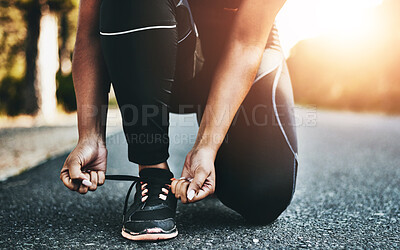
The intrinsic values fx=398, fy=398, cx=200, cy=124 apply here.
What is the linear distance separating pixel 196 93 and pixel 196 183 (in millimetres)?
544

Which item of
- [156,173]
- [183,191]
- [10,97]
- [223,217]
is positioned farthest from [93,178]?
[10,97]

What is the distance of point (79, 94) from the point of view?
4.04 feet

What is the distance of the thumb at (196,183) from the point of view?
1000 mm

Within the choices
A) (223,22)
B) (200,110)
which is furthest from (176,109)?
(223,22)

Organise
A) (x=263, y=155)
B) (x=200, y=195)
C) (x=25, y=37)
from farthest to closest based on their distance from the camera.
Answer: (x=25, y=37) → (x=263, y=155) → (x=200, y=195)

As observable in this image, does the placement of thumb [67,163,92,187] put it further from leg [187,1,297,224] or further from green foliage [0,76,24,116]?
green foliage [0,76,24,116]

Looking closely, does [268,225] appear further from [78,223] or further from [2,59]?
[2,59]

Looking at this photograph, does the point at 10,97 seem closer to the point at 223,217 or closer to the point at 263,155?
the point at 223,217

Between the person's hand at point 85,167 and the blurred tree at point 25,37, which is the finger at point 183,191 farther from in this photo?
the blurred tree at point 25,37

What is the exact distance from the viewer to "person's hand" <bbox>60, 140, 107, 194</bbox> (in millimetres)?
1072

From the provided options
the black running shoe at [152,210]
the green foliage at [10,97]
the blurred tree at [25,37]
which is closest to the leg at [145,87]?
the black running shoe at [152,210]

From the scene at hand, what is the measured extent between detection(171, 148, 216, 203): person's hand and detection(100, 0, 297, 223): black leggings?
0.38ft

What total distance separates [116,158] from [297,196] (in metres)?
1.62

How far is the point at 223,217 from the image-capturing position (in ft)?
4.46
